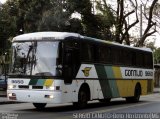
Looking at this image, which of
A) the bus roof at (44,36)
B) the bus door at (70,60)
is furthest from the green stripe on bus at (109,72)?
the bus roof at (44,36)

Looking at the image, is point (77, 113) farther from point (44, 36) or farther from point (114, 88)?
point (114, 88)

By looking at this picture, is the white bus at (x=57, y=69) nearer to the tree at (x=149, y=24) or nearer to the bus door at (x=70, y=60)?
the bus door at (x=70, y=60)

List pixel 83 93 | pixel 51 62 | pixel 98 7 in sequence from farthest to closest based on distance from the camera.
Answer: pixel 98 7 < pixel 83 93 < pixel 51 62

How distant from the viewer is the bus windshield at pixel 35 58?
18.6 meters

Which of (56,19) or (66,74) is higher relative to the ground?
(56,19)

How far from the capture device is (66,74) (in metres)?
19.0

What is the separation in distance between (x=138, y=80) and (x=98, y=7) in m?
18.9

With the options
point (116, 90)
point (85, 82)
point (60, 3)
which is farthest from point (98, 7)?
point (85, 82)

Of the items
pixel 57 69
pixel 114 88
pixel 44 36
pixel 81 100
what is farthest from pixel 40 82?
pixel 114 88

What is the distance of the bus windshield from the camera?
733 inches

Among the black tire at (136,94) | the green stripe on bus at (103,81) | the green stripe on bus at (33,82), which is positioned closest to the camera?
the green stripe on bus at (33,82)

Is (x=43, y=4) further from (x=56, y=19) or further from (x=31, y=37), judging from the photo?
(x=31, y=37)

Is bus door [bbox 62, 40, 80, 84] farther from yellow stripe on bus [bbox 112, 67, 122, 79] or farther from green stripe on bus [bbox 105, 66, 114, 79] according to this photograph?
yellow stripe on bus [bbox 112, 67, 122, 79]

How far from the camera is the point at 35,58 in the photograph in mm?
18953
